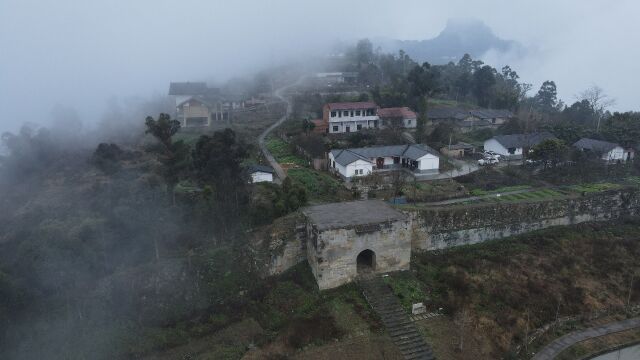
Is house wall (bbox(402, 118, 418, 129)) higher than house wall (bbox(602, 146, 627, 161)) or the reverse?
higher

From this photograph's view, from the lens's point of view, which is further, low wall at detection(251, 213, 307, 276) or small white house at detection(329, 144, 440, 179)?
small white house at detection(329, 144, 440, 179)

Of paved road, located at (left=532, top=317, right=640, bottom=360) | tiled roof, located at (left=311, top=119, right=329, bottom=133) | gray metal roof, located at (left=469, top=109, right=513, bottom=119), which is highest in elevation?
gray metal roof, located at (left=469, top=109, right=513, bottom=119)

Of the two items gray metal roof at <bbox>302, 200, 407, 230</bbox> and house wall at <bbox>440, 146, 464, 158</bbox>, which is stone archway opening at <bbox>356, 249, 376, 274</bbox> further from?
house wall at <bbox>440, 146, 464, 158</bbox>

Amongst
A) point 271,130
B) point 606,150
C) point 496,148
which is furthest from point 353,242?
point 271,130

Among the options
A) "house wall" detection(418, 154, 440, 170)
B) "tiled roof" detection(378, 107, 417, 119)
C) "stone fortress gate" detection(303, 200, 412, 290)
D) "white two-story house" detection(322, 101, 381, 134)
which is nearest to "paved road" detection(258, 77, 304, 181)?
"white two-story house" detection(322, 101, 381, 134)

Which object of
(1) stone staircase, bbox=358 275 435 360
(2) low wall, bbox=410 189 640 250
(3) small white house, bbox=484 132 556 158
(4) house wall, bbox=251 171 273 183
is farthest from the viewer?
(3) small white house, bbox=484 132 556 158

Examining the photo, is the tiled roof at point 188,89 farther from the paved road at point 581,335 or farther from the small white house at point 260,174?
the paved road at point 581,335

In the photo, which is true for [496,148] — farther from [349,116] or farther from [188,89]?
[188,89]
